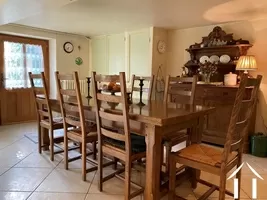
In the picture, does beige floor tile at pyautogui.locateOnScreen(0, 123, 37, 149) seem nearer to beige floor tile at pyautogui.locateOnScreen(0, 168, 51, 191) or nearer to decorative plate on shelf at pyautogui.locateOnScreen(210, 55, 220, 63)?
beige floor tile at pyautogui.locateOnScreen(0, 168, 51, 191)

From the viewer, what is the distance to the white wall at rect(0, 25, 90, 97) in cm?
497

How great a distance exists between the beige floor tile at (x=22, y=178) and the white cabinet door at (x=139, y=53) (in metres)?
3.09

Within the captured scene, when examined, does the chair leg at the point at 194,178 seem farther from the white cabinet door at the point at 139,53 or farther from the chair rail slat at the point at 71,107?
the white cabinet door at the point at 139,53

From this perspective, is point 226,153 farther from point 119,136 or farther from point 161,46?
point 161,46

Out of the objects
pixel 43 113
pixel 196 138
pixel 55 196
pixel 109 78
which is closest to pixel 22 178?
pixel 55 196

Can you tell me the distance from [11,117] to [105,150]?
3.86m

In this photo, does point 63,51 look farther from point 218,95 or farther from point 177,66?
point 218,95

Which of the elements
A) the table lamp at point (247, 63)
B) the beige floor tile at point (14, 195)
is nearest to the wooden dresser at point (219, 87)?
the table lamp at point (247, 63)

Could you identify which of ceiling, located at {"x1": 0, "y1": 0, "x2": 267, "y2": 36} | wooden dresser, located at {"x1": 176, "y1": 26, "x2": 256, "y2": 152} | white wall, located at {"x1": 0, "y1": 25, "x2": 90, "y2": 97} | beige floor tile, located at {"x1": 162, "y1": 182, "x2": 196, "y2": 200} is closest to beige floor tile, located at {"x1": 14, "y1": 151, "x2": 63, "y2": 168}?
beige floor tile, located at {"x1": 162, "y1": 182, "x2": 196, "y2": 200}

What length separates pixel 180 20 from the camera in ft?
13.7

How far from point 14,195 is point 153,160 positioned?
54.1 inches

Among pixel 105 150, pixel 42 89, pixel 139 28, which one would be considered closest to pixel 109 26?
pixel 139 28

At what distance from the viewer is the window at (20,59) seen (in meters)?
4.96

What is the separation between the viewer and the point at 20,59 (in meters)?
5.18
